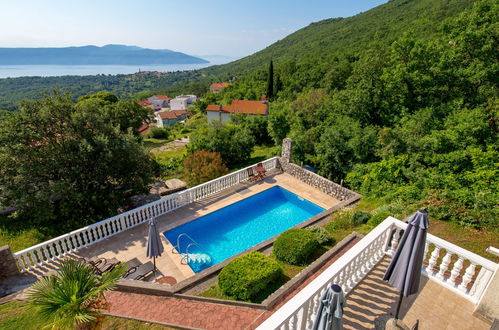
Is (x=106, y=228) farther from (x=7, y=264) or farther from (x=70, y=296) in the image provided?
(x=70, y=296)

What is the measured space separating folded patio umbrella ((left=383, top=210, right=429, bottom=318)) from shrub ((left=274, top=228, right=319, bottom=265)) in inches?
156

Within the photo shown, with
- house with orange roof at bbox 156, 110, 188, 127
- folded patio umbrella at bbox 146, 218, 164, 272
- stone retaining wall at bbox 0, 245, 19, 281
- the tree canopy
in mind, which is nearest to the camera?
stone retaining wall at bbox 0, 245, 19, 281

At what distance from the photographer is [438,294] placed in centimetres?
537

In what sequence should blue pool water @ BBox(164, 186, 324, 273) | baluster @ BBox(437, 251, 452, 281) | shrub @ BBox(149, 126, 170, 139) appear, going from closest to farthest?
baluster @ BBox(437, 251, 452, 281) → blue pool water @ BBox(164, 186, 324, 273) → shrub @ BBox(149, 126, 170, 139)

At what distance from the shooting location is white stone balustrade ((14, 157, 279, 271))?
28.4 ft

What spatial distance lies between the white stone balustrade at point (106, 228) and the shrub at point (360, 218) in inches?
280

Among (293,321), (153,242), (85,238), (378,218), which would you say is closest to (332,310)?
A: (293,321)

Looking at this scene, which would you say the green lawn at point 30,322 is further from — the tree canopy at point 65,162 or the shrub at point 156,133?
the shrub at point 156,133

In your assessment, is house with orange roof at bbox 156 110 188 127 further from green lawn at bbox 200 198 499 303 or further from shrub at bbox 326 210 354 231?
green lawn at bbox 200 198 499 303

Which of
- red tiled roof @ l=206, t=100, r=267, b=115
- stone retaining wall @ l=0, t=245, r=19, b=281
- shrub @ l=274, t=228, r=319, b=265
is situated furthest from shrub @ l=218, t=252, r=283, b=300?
red tiled roof @ l=206, t=100, r=267, b=115

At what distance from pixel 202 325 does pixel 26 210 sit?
864 cm

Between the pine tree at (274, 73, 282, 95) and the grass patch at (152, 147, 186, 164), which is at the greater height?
the pine tree at (274, 73, 282, 95)

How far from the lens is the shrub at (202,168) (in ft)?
48.3

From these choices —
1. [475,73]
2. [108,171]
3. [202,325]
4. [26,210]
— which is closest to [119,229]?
[108,171]
